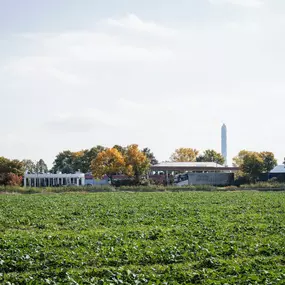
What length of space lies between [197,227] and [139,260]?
8.10 meters

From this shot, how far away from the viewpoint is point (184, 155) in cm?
17550

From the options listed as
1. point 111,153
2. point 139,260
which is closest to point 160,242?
point 139,260

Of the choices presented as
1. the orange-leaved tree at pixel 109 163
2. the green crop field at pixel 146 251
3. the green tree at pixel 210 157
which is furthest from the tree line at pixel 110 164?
the green crop field at pixel 146 251

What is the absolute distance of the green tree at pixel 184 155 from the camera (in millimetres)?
174250

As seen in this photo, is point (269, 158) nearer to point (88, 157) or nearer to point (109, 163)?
point (88, 157)

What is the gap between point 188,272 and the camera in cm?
1502

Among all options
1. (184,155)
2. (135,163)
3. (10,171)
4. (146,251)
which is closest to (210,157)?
(184,155)

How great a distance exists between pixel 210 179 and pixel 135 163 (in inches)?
872

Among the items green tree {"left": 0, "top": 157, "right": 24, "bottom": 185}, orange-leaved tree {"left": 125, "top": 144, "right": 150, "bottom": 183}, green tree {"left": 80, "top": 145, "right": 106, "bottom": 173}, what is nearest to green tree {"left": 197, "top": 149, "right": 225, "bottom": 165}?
green tree {"left": 80, "top": 145, "right": 106, "bottom": 173}

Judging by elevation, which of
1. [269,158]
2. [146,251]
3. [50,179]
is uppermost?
[269,158]

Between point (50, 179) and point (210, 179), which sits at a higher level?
point (50, 179)

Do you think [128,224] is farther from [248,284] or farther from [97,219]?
[248,284]

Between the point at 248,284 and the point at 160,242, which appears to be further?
the point at 160,242

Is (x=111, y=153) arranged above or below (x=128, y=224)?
above
